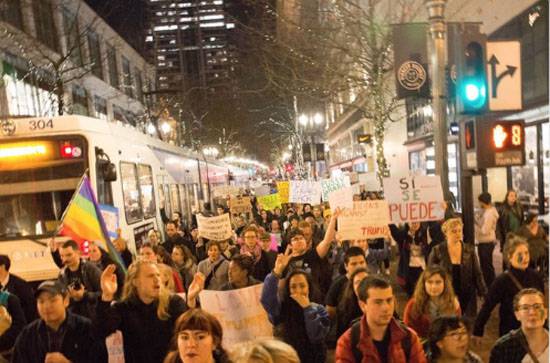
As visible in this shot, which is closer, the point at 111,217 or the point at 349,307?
the point at 349,307

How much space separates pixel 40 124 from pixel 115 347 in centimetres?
490

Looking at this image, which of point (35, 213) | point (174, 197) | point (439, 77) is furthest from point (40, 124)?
point (174, 197)

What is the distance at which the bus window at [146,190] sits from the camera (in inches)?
418

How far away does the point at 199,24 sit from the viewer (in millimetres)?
154250

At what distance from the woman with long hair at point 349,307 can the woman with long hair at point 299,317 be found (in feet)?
1.14

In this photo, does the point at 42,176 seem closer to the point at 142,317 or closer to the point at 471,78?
the point at 142,317

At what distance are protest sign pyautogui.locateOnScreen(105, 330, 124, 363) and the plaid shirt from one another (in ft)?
8.91

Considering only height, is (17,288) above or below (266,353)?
below

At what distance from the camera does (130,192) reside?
969cm

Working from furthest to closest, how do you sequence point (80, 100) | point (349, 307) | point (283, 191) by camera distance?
point (80, 100) → point (283, 191) → point (349, 307)

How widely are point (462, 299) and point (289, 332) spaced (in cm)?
252

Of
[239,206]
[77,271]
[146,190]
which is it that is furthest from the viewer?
[239,206]

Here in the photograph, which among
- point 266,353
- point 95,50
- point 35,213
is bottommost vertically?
point 266,353

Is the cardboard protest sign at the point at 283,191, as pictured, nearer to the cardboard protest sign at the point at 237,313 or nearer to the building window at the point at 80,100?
the cardboard protest sign at the point at 237,313
